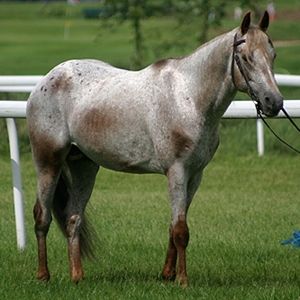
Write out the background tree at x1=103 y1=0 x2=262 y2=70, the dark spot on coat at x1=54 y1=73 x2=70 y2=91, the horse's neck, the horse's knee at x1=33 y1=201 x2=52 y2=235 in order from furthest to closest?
the background tree at x1=103 y1=0 x2=262 y2=70 → the horse's knee at x1=33 y1=201 x2=52 y2=235 → the dark spot on coat at x1=54 y1=73 x2=70 y2=91 → the horse's neck

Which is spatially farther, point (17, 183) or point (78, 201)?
point (17, 183)

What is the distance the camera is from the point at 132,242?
7742 mm

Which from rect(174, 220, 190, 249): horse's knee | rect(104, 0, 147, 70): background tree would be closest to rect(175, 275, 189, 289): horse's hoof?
rect(174, 220, 190, 249): horse's knee

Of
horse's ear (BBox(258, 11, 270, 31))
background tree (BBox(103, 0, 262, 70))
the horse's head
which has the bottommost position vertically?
background tree (BBox(103, 0, 262, 70))

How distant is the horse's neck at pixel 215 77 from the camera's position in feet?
18.8

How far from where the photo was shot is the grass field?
6107mm

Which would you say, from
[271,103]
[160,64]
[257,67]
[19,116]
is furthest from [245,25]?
[19,116]

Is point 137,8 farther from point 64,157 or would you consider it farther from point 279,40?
point 279,40

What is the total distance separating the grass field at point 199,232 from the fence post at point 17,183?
0.14m

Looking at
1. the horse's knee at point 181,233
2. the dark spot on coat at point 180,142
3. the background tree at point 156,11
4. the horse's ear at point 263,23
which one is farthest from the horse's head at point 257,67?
the background tree at point 156,11

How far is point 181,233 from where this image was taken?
589cm

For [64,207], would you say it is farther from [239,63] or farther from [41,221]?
[239,63]

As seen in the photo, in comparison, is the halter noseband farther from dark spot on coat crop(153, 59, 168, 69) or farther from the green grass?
the green grass

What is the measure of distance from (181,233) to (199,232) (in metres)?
2.38
